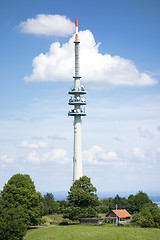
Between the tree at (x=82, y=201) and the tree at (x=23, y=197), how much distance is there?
7.40 meters

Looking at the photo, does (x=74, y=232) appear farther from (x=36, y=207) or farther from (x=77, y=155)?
(x=77, y=155)

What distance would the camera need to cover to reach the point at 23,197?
6688 cm

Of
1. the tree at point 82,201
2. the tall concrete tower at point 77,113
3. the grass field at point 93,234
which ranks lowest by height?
the grass field at point 93,234

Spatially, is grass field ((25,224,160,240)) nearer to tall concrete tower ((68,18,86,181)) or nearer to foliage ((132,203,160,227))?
foliage ((132,203,160,227))

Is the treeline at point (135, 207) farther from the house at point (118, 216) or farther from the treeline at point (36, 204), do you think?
the house at point (118, 216)

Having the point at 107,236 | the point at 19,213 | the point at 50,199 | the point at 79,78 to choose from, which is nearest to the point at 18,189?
the point at 19,213

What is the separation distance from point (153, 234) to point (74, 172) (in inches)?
1266

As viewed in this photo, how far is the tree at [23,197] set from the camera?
65.6m

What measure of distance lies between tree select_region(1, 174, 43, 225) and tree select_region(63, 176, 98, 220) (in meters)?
7.40

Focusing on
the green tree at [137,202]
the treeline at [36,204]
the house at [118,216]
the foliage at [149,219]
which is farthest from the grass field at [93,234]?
the green tree at [137,202]

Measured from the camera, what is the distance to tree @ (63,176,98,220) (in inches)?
2832

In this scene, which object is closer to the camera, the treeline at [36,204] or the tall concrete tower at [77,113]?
the treeline at [36,204]

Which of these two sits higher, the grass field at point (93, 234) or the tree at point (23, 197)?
the tree at point (23, 197)

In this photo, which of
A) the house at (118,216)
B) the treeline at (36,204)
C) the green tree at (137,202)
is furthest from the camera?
the green tree at (137,202)
